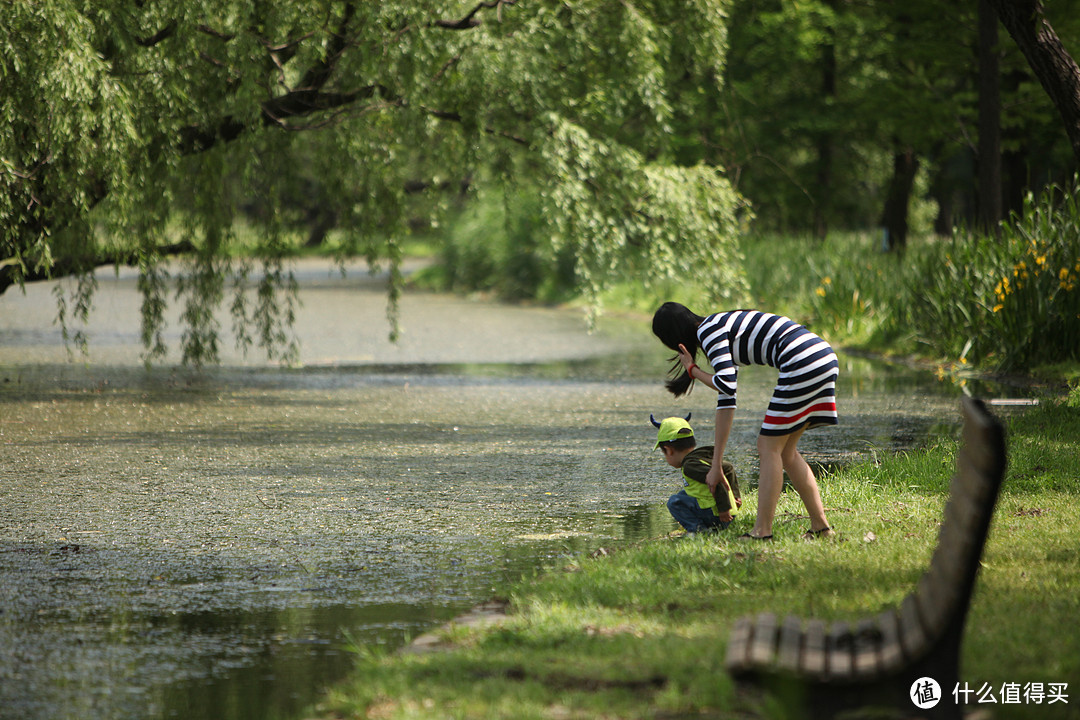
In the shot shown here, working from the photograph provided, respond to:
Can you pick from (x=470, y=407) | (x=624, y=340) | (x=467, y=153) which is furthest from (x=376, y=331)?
(x=470, y=407)

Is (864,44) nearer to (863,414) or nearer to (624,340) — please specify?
(624,340)

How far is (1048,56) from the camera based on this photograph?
31.0ft

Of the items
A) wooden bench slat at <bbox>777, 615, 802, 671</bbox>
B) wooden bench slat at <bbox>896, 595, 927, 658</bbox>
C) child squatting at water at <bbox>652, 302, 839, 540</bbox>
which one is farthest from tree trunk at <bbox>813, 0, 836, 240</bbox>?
wooden bench slat at <bbox>777, 615, 802, 671</bbox>

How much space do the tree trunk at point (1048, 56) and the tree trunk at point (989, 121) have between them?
21.7 ft

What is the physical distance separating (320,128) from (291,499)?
21.8 ft

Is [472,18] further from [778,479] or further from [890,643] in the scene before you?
[890,643]

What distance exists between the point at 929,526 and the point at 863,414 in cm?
517

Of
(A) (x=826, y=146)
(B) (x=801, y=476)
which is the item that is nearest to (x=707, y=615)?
(B) (x=801, y=476)

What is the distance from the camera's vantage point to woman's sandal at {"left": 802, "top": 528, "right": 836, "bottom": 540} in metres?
5.80

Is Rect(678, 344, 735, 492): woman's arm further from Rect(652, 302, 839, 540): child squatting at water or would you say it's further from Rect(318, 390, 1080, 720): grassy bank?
Rect(318, 390, 1080, 720): grassy bank

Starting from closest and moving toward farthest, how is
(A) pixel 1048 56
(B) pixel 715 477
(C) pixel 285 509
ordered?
(B) pixel 715 477 < (C) pixel 285 509 < (A) pixel 1048 56

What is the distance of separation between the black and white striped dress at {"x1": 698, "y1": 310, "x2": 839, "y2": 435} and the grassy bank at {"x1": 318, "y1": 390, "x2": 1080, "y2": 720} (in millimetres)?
598

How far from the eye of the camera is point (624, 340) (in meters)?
19.7

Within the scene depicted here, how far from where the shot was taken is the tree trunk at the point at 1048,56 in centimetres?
928
